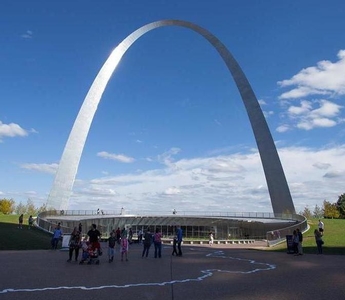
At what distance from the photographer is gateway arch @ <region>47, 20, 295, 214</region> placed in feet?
138

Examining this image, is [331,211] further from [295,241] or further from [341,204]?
[295,241]

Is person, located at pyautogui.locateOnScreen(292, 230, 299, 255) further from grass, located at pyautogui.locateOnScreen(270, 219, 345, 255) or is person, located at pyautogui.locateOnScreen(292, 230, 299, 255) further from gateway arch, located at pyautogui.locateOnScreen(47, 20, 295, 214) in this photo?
gateway arch, located at pyautogui.locateOnScreen(47, 20, 295, 214)

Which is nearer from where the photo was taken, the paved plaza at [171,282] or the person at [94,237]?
the paved plaza at [171,282]

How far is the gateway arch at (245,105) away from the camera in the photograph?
4197 centimetres

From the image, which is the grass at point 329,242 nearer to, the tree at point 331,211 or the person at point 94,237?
the person at point 94,237

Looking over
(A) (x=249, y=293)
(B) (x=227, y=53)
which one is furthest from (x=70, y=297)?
(B) (x=227, y=53)

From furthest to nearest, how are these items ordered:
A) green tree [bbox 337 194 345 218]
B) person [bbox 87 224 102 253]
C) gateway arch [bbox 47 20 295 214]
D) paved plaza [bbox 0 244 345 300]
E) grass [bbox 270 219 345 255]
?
green tree [bbox 337 194 345 218] < gateway arch [bbox 47 20 295 214] < grass [bbox 270 219 345 255] < person [bbox 87 224 102 253] < paved plaza [bbox 0 244 345 300]

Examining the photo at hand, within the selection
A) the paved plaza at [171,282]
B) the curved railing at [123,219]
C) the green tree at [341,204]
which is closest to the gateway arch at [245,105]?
the curved railing at [123,219]

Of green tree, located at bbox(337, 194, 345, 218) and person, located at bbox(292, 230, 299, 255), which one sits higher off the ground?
green tree, located at bbox(337, 194, 345, 218)

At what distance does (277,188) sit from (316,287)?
111 feet

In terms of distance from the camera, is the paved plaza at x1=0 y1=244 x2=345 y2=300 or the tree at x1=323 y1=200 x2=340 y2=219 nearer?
the paved plaza at x1=0 y1=244 x2=345 y2=300

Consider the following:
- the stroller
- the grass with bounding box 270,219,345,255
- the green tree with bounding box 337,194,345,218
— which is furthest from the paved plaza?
the green tree with bounding box 337,194,345,218

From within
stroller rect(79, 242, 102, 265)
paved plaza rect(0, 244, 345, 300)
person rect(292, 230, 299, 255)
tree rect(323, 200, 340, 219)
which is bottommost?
paved plaza rect(0, 244, 345, 300)

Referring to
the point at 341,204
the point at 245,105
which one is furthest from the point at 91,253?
the point at 341,204
